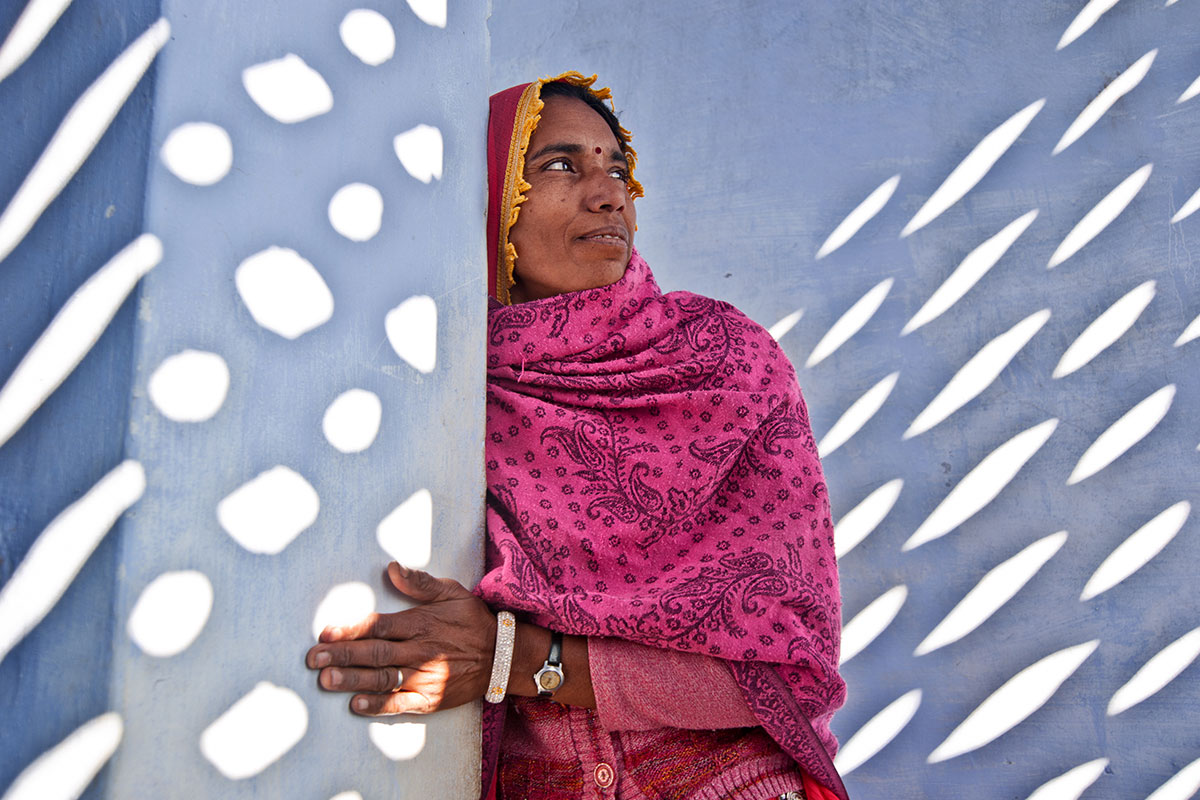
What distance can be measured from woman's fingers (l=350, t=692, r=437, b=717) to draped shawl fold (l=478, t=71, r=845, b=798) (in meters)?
0.16

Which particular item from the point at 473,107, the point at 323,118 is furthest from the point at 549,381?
the point at 323,118

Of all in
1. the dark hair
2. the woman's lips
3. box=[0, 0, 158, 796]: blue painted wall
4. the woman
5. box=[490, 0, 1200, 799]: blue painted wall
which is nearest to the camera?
box=[0, 0, 158, 796]: blue painted wall

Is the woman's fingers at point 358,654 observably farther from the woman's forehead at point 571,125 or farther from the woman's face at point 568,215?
the woman's forehead at point 571,125

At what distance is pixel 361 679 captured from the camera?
96cm

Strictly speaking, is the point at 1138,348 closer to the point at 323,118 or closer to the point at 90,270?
the point at 323,118

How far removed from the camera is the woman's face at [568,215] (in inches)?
60.0

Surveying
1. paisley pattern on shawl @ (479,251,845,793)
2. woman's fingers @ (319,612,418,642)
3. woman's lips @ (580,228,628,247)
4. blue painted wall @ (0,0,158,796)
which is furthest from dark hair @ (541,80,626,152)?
woman's fingers @ (319,612,418,642)

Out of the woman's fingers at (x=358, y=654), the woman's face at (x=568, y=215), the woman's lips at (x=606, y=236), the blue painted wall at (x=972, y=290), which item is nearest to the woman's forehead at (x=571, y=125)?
the woman's face at (x=568, y=215)

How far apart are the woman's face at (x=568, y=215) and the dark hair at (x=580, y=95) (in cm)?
4

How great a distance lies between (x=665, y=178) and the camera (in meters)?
2.46

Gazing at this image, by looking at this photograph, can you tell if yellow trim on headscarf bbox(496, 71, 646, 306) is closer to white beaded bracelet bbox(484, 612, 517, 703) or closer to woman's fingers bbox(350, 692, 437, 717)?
white beaded bracelet bbox(484, 612, 517, 703)

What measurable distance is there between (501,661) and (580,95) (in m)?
1.03

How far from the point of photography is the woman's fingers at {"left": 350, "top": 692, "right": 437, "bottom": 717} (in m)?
0.97

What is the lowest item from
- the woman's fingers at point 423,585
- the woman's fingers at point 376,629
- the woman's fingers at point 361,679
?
the woman's fingers at point 361,679
